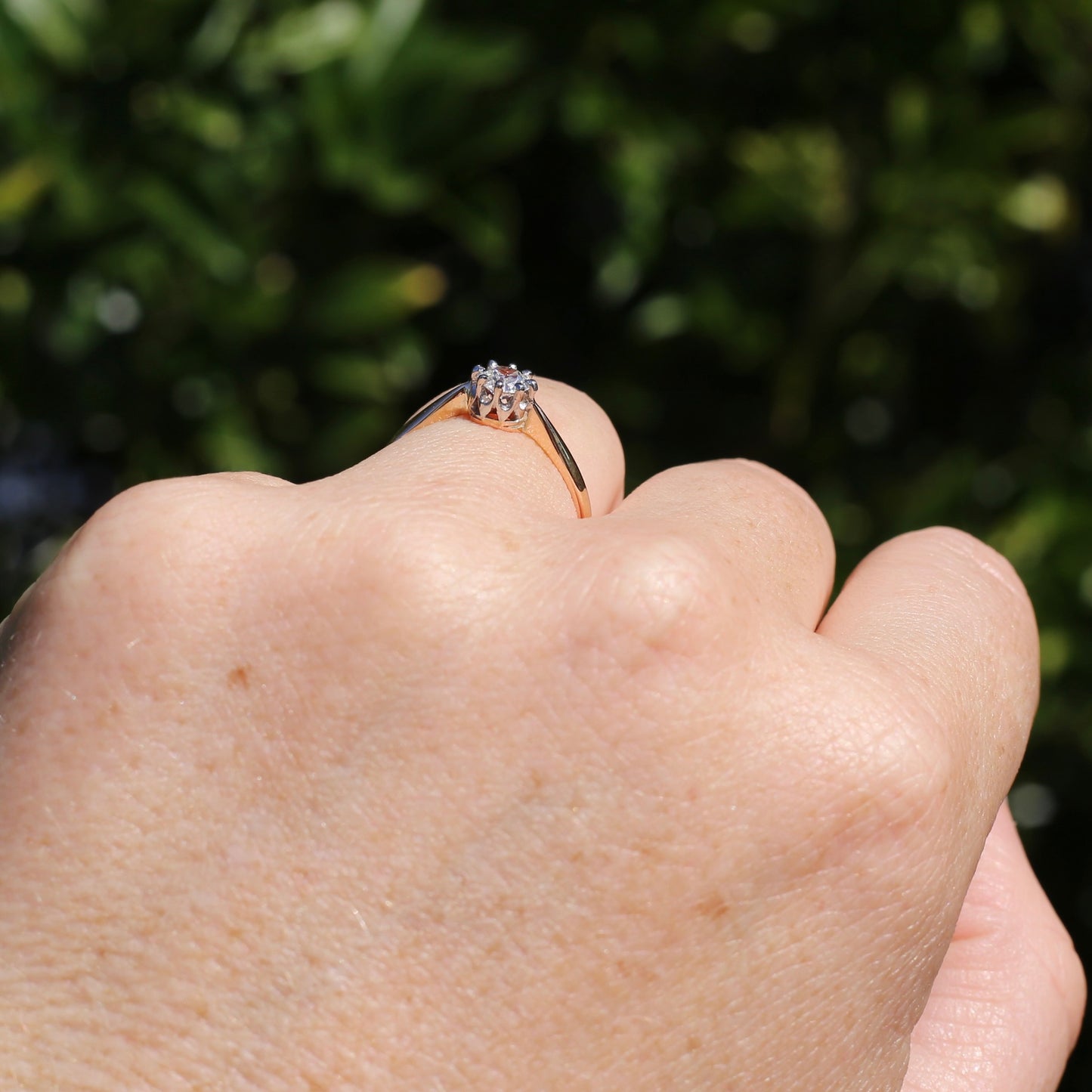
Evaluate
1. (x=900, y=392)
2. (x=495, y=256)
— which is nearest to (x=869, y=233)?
(x=900, y=392)

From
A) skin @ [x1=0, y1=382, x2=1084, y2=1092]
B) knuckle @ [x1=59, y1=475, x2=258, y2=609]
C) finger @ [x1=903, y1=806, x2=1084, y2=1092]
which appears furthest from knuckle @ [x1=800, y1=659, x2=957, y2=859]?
knuckle @ [x1=59, y1=475, x2=258, y2=609]

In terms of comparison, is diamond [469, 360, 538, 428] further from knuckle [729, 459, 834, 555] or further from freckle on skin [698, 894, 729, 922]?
freckle on skin [698, 894, 729, 922]

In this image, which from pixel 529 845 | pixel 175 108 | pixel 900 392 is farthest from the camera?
pixel 900 392

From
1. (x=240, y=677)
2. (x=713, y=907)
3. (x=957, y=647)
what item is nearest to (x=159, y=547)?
(x=240, y=677)

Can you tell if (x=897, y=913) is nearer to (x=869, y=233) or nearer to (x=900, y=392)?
(x=869, y=233)

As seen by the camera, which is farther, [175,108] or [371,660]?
[175,108]

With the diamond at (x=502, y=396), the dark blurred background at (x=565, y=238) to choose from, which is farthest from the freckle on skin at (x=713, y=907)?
the dark blurred background at (x=565, y=238)

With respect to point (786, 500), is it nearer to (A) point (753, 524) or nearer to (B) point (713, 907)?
(A) point (753, 524)
